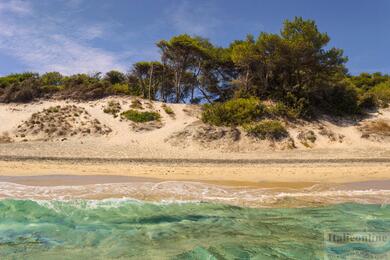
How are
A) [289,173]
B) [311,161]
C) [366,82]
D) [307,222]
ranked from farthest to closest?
[366,82] < [311,161] < [289,173] < [307,222]

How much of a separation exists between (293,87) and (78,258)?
27717mm

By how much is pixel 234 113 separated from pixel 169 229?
21.5m

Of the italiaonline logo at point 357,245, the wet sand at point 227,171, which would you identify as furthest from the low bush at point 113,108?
the italiaonline logo at point 357,245

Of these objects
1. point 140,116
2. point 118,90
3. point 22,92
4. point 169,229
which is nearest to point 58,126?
point 140,116

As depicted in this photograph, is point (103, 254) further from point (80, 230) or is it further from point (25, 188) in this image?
point (25, 188)

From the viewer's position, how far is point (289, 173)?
51.9 feet

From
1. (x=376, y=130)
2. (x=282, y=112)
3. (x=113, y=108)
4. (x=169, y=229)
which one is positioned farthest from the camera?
(x=113, y=108)

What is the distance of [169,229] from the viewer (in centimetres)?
700

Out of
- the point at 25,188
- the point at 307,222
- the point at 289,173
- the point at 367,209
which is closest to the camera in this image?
the point at 307,222

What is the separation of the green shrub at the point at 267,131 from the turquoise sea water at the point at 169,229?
16654 millimetres

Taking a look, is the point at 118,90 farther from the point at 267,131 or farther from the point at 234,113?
the point at 267,131

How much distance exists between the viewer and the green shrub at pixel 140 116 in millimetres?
29689

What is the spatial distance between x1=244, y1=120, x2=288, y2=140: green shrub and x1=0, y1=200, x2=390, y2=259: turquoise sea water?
54.6 feet

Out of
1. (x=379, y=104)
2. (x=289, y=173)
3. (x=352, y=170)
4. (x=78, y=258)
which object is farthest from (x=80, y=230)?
(x=379, y=104)
